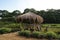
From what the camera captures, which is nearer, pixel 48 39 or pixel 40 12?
pixel 48 39

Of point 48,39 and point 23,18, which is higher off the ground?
point 23,18

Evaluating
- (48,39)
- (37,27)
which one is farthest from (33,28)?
(48,39)

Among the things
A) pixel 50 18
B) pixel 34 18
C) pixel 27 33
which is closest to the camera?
pixel 27 33

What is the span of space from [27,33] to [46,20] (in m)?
19.4

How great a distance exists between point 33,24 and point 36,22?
0.63 m

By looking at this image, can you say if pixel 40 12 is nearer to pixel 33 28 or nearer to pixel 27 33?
pixel 33 28

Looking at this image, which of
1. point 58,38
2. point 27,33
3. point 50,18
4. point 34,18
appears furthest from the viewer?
point 50,18

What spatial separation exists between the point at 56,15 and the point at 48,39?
22460mm

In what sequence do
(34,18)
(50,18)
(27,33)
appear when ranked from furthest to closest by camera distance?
(50,18), (34,18), (27,33)

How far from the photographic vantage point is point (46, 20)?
1390 inches

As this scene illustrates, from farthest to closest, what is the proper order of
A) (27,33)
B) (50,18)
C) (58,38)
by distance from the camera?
(50,18), (27,33), (58,38)

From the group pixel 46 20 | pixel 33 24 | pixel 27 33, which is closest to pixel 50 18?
pixel 46 20

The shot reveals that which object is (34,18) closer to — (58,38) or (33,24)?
(33,24)

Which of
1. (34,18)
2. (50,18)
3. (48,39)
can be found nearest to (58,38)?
(48,39)
